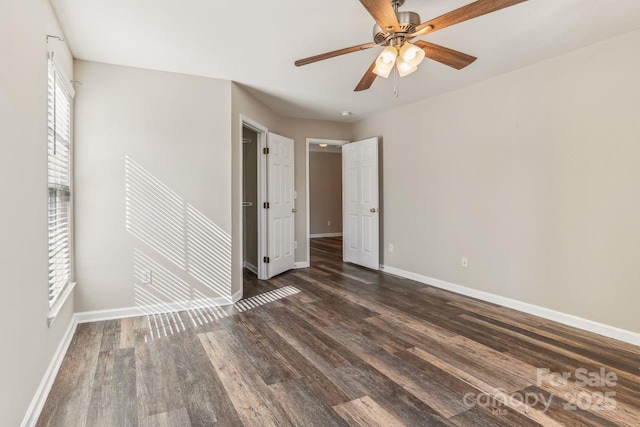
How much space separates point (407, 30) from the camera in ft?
6.56

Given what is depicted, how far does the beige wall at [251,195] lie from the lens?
5234mm

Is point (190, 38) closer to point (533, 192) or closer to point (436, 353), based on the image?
point (436, 353)

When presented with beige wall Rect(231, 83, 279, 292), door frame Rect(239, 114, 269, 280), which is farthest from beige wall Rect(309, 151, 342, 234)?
beige wall Rect(231, 83, 279, 292)

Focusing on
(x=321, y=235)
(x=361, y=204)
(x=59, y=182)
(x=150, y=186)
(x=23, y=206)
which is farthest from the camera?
(x=321, y=235)

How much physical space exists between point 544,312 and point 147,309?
12.7 feet

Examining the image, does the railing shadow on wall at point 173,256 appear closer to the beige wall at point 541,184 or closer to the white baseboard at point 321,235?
the beige wall at point 541,184

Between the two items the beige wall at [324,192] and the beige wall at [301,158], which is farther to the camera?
the beige wall at [324,192]

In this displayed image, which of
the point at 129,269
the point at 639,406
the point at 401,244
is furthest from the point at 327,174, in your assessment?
the point at 639,406

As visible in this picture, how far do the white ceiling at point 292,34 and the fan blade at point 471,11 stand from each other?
449 mm

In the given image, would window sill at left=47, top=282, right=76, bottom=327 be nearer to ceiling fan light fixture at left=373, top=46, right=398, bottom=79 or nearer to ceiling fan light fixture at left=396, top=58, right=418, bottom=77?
ceiling fan light fixture at left=373, top=46, right=398, bottom=79

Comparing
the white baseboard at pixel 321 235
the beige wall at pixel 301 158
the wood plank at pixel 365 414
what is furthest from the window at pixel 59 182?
the white baseboard at pixel 321 235

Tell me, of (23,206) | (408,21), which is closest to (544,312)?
(408,21)

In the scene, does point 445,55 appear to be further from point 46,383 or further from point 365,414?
point 46,383

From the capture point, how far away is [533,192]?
A: 11.1 feet
